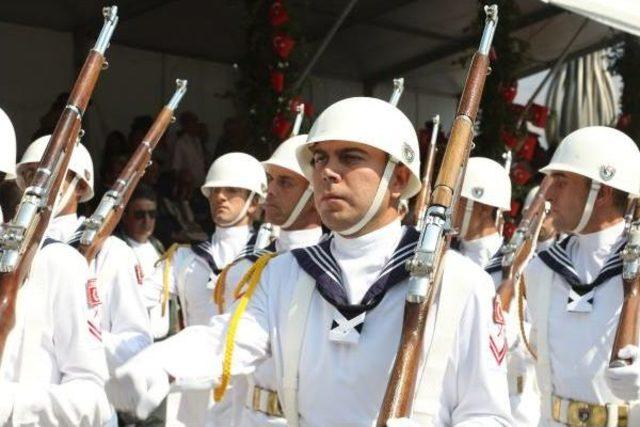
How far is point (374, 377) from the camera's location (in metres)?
3.95

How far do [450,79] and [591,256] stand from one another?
10.2m

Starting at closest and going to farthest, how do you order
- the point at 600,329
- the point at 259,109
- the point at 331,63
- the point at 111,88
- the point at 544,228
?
the point at 600,329
the point at 544,228
the point at 259,109
the point at 111,88
the point at 331,63

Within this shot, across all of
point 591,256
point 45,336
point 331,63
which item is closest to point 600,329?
point 591,256

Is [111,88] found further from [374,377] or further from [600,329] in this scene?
[374,377]

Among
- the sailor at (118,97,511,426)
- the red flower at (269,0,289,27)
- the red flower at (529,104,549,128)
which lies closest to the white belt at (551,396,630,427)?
the sailor at (118,97,511,426)

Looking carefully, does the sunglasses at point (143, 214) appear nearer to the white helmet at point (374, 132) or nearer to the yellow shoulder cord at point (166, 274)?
the yellow shoulder cord at point (166, 274)

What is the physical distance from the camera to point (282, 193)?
23.7 feet

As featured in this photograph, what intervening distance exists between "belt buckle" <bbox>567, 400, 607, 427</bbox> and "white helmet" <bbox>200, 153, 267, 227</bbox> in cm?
355

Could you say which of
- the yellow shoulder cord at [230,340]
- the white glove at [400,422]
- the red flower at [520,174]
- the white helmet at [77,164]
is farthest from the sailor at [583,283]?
the red flower at [520,174]

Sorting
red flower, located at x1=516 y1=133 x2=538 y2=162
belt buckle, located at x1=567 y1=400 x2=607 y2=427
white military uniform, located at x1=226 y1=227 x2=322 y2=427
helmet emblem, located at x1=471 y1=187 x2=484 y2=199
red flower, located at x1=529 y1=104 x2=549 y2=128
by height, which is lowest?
white military uniform, located at x1=226 y1=227 x2=322 y2=427

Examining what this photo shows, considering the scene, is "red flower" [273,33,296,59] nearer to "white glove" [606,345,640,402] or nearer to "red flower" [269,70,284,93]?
"red flower" [269,70,284,93]

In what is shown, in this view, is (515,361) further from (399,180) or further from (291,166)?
(399,180)

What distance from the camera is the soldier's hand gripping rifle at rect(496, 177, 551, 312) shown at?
24.7 ft

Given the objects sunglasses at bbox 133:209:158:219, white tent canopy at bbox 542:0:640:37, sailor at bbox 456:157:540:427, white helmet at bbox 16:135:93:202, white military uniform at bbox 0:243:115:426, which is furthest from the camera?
sunglasses at bbox 133:209:158:219
